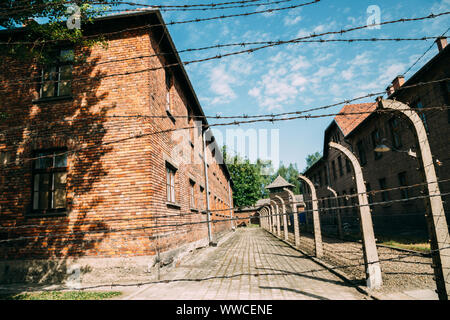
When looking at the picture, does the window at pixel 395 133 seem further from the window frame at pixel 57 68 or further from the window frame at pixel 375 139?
the window frame at pixel 57 68

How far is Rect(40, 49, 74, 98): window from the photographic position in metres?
7.77

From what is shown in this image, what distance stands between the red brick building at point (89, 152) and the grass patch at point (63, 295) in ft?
3.50

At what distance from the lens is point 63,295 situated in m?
5.22

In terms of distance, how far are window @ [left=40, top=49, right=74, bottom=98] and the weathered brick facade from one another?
8527mm

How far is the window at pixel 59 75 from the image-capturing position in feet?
25.5

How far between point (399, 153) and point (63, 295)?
16.4 m

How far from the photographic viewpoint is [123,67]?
7438 mm

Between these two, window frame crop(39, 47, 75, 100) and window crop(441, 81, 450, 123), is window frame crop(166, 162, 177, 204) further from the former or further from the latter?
window crop(441, 81, 450, 123)

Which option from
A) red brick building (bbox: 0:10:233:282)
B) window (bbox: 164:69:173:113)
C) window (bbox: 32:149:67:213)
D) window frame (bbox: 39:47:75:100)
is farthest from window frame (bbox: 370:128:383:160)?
window (bbox: 32:149:67:213)

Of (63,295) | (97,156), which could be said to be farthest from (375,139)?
(63,295)

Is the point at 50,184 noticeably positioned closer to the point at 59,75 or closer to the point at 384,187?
the point at 59,75

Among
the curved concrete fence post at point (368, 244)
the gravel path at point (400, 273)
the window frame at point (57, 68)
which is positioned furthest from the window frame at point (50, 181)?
the curved concrete fence post at point (368, 244)
